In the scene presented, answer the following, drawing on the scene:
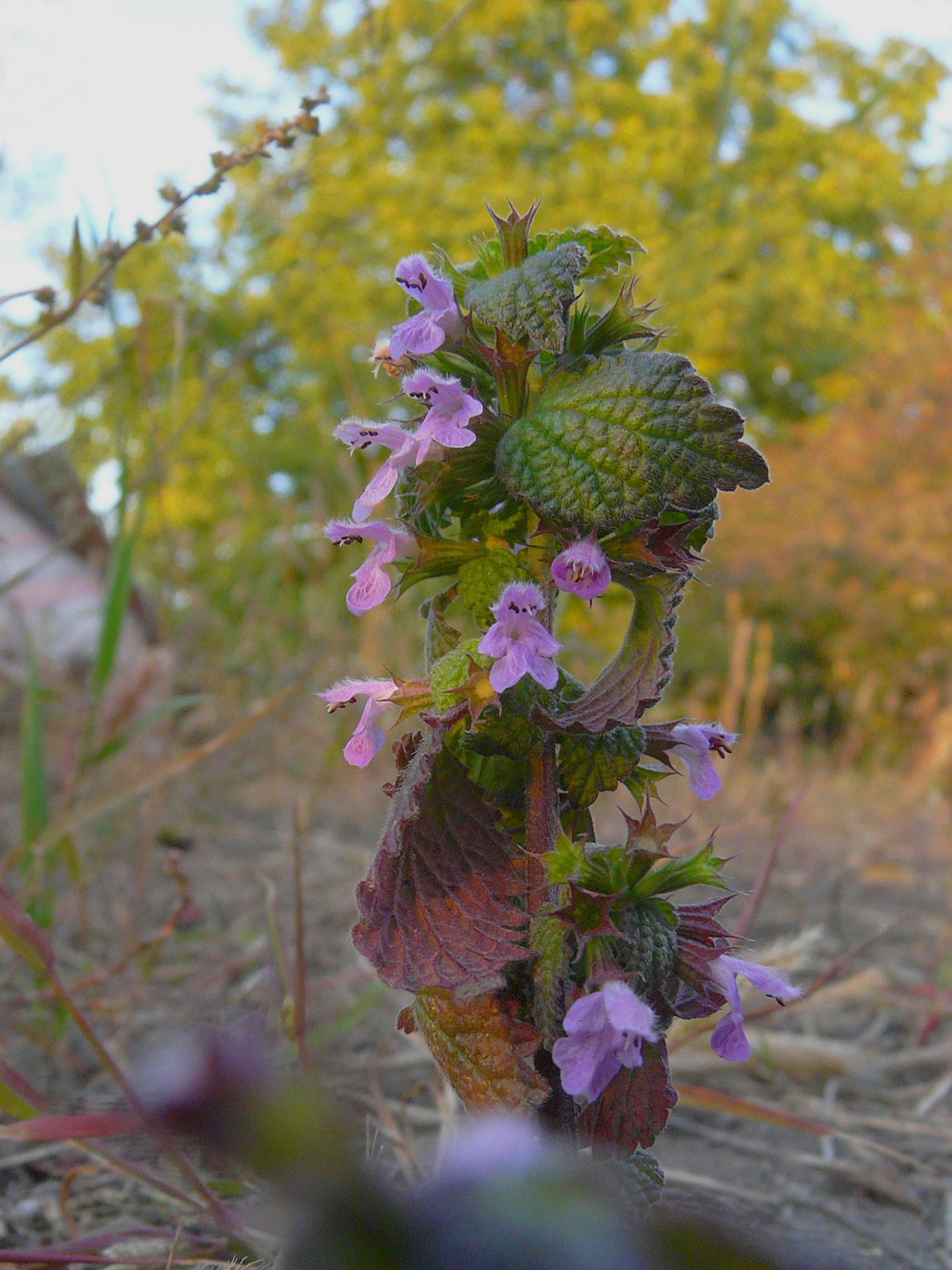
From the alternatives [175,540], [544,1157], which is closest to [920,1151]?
[544,1157]

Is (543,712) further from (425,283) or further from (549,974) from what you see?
(425,283)

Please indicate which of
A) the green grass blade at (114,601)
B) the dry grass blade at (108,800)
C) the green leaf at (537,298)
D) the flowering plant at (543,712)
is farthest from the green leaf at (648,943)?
the green grass blade at (114,601)

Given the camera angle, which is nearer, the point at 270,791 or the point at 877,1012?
the point at 877,1012

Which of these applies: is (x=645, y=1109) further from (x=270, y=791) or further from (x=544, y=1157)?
(x=270, y=791)

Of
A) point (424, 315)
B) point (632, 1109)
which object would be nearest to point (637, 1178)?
point (632, 1109)

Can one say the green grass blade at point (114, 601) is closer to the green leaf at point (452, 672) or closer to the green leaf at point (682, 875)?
the green leaf at point (452, 672)

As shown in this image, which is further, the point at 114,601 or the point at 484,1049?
the point at 114,601

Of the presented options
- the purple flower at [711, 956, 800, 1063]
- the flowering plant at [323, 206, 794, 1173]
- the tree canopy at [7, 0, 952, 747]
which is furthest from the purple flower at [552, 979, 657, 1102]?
the tree canopy at [7, 0, 952, 747]
